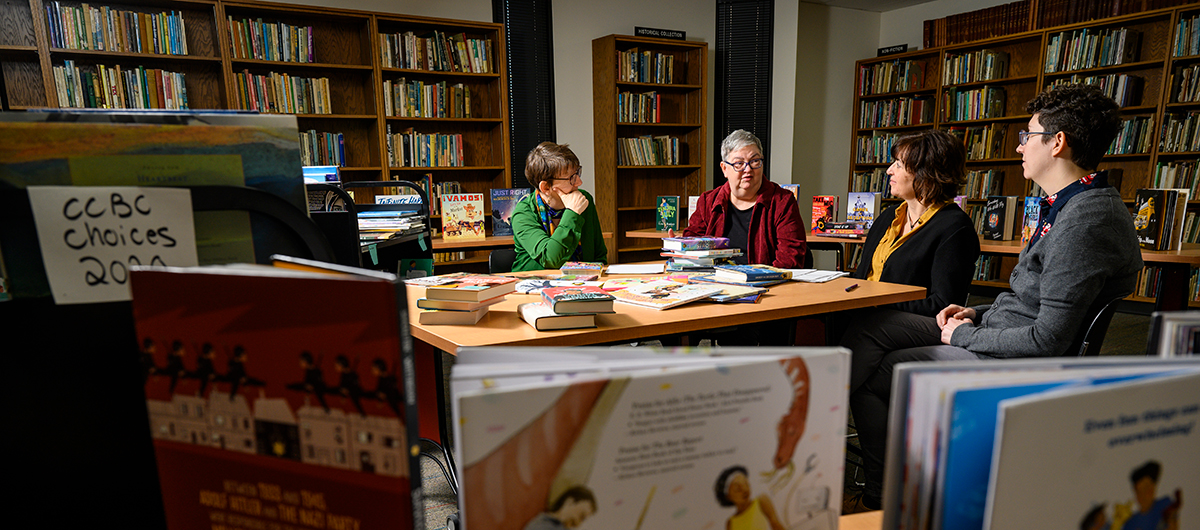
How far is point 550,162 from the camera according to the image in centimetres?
277

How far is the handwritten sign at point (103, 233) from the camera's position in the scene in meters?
0.61

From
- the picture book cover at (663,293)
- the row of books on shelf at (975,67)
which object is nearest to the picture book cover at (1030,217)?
the row of books on shelf at (975,67)

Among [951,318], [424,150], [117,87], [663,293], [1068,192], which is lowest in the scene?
[951,318]

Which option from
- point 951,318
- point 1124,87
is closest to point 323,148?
point 951,318

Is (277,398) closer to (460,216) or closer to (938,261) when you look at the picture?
(938,261)

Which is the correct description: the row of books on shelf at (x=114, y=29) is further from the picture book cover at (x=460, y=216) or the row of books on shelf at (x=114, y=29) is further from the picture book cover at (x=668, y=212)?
the picture book cover at (x=668, y=212)

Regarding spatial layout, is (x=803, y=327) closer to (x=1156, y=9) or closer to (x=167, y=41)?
(x=167, y=41)

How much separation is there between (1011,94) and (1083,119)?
4781mm

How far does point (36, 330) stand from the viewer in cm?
64

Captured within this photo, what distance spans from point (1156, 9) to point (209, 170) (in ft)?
21.0

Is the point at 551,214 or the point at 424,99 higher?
the point at 424,99

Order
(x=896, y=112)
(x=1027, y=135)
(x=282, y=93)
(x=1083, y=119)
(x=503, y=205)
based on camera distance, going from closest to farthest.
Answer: (x=1083, y=119)
(x=1027, y=135)
(x=503, y=205)
(x=282, y=93)
(x=896, y=112)

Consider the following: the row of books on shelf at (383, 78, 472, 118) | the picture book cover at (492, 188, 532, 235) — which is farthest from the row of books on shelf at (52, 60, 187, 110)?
the picture book cover at (492, 188, 532, 235)

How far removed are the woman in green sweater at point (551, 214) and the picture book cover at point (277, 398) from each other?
2.09 m
